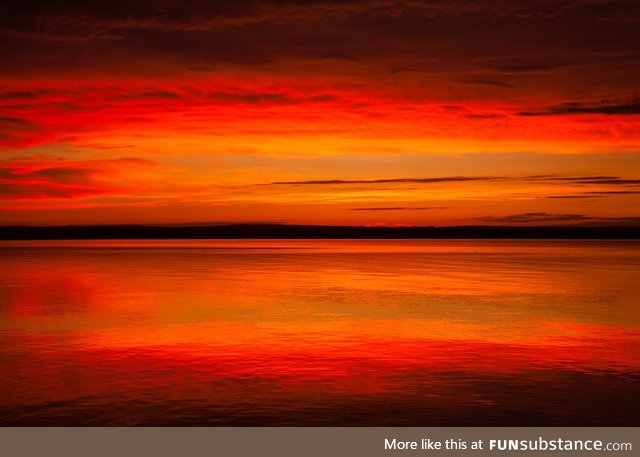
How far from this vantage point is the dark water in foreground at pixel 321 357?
45.8ft

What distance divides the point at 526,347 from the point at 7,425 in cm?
1253

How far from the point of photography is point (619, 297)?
33219mm

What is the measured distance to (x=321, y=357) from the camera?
19062mm

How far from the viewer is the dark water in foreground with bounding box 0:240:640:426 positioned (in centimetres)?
1397
